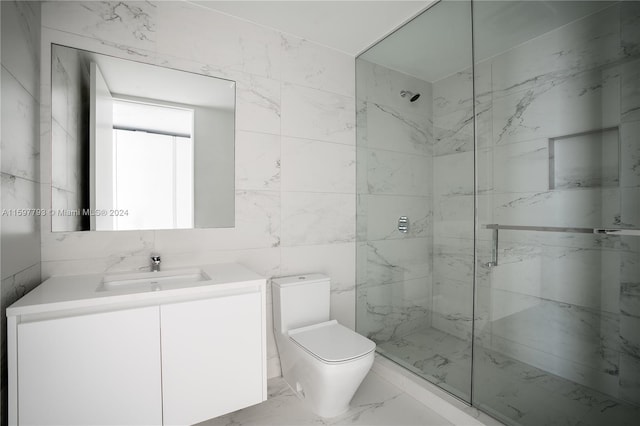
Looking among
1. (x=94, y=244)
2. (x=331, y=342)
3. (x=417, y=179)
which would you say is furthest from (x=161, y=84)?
(x=331, y=342)

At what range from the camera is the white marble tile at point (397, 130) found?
206cm

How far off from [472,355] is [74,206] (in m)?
2.29

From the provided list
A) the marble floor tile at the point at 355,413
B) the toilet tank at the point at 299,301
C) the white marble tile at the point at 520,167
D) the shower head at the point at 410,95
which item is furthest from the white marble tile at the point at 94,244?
the white marble tile at the point at 520,167

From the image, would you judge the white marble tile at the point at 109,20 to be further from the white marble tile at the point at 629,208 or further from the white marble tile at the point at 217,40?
the white marble tile at the point at 629,208

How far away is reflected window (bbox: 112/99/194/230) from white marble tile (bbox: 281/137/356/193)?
2.10 ft

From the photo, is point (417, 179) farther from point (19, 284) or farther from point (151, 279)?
point (19, 284)

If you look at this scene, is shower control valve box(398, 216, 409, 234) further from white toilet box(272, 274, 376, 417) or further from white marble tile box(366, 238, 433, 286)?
white toilet box(272, 274, 376, 417)

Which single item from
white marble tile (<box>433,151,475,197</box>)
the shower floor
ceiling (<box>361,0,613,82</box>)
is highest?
ceiling (<box>361,0,613,82</box>)

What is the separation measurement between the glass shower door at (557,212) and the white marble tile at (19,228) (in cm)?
213

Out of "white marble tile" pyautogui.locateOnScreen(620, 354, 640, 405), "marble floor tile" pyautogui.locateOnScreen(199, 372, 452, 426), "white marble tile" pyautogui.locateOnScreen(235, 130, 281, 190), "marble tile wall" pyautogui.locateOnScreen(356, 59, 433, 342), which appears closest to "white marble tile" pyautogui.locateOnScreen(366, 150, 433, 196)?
"marble tile wall" pyautogui.locateOnScreen(356, 59, 433, 342)

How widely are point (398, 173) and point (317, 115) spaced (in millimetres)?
737

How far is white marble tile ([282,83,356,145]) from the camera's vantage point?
7.41 feet

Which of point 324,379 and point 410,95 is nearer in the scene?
point 324,379

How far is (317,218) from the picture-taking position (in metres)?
2.37
